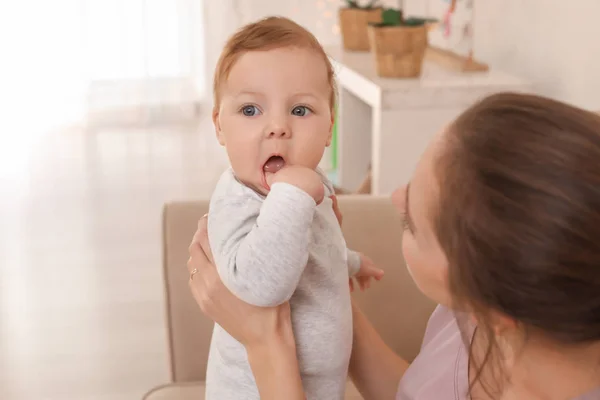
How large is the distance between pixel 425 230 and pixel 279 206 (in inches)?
6.8

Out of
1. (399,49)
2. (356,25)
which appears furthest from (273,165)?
(356,25)

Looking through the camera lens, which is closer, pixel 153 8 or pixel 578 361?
pixel 578 361

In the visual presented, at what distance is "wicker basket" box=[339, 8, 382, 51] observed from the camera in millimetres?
2805

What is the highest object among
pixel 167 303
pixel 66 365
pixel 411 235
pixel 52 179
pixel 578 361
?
pixel 411 235

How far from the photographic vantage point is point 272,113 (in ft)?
3.08

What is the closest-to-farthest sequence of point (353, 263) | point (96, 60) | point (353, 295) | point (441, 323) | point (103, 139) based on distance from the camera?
point (441, 323) < point (353, 263) < point (353, 295) < point (96, 60) < point (103, 139)

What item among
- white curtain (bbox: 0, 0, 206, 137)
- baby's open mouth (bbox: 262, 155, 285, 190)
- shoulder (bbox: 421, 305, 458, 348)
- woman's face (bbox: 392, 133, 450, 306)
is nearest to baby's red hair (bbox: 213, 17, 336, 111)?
baby's open mouth (bbox: 262, 155, 285, 190)

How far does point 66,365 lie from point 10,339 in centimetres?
31

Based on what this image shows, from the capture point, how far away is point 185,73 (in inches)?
150

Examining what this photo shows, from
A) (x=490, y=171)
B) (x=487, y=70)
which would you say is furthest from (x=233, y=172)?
(x=487, y=70)

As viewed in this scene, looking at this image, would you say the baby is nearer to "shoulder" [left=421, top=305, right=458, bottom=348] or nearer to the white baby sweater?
the white baby sweater

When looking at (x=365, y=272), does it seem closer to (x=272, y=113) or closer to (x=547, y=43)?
(x=272, y=113)

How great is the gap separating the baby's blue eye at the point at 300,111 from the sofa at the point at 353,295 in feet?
1.62

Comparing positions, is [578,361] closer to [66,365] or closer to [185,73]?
[66,365]
